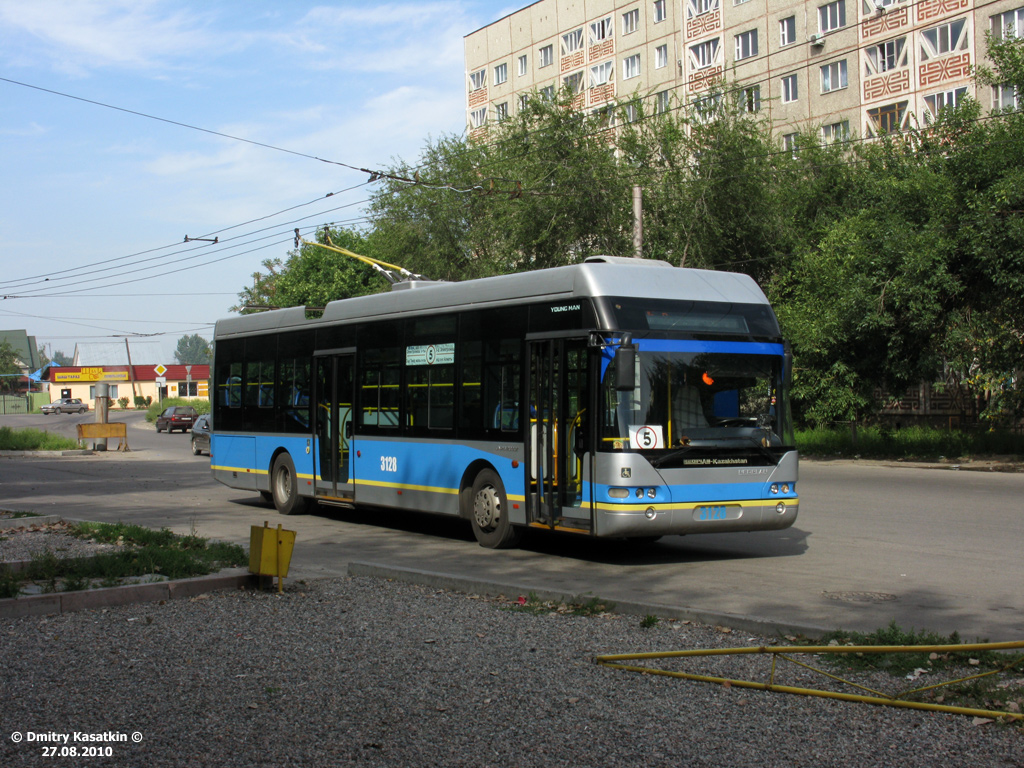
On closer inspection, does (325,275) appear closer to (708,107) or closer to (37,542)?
(708,107)

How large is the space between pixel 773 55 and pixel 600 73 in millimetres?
13256

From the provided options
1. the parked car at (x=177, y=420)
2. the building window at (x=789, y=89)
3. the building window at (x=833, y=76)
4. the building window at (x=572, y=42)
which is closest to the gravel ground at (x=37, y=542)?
the building window at (x=833, y=76)

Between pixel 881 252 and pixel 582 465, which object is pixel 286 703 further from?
pixel 881 252

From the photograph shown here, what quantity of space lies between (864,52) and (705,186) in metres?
18.3

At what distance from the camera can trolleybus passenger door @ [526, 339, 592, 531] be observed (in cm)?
1086

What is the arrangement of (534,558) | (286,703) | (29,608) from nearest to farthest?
(286,703) < (29,608) < (534,558)

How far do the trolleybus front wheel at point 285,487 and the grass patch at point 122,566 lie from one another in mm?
5394

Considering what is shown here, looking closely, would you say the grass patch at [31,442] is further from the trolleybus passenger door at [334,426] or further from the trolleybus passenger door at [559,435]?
the trolleybus passenger door at [559,435]

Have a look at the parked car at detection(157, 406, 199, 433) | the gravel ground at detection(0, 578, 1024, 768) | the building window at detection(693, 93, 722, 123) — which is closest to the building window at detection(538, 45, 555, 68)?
the parked car at detection(157, 406, 199, 433)

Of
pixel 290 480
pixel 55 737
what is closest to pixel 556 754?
pixel 55 737

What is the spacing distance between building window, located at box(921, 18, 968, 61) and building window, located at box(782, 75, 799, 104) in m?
7.30

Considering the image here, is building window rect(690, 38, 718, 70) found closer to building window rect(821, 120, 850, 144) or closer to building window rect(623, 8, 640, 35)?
building window rect(623, 8, 640, 35)

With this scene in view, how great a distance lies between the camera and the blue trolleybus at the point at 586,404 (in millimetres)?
10562

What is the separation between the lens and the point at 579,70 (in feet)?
208
